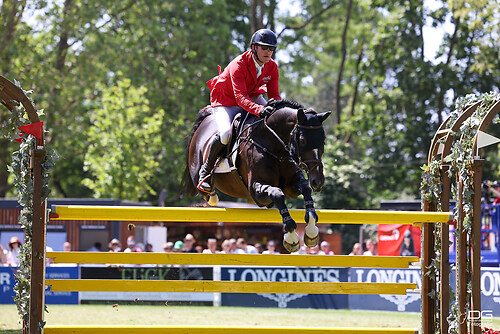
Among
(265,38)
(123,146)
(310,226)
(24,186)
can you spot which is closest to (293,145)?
(310,226)

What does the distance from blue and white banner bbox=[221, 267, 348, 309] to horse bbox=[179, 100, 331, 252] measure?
261 inches

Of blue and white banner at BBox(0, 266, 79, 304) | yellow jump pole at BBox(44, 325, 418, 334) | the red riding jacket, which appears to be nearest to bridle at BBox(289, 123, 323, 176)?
the red riding jacket

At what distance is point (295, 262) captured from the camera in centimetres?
535

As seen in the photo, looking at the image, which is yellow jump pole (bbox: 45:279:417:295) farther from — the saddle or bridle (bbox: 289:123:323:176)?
the saddle

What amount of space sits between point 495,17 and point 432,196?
54.7 feet

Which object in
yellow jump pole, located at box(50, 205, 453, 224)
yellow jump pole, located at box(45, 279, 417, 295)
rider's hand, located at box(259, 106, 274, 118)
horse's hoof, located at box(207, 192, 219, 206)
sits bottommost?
yellow jump pole, located at box(45, 279, 417, 295)

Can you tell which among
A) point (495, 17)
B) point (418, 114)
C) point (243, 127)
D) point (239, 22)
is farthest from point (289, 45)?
point (243, 127)

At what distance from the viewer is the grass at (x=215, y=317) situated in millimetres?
10070

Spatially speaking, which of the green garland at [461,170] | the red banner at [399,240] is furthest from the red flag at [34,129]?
the red banner at [399,240]

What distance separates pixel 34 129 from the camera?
501cm

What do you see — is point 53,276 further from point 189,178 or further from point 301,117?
point 301,117

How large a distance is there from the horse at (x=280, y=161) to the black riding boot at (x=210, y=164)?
86 millimetres

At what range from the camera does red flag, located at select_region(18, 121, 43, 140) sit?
16.4 feet

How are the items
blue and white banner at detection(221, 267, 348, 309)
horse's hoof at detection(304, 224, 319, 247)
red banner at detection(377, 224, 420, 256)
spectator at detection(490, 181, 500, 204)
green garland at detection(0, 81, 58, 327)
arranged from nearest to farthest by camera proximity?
green garland at detection(0, 81, 58, 327) < horse's hoof at detection(304, 224, 319, 247) < spectator at detection(490, 181, 500, 204) < blue and white banner at detection(221, 267, 348, 309) < red banner at detection(377, 224, 420, 256)
